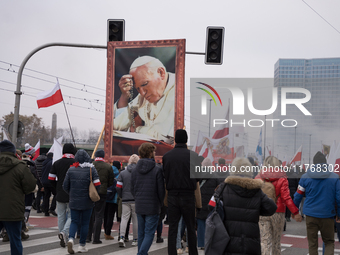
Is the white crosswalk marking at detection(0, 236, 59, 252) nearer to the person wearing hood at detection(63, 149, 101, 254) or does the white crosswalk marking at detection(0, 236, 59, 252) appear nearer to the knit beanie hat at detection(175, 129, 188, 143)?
the person wearing hood at detection(63, 149, 101, 254)

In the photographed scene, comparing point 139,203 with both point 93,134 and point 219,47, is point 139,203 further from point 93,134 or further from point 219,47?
point 93,134

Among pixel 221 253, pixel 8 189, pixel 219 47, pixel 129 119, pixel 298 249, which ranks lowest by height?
pixel 298 249

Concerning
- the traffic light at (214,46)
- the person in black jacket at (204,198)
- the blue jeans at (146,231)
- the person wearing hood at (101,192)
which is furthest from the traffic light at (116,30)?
the blue jeans at (146,231)

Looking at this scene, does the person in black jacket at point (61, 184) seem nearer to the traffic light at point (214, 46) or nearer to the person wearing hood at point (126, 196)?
the person wearing hood at point (126, 196)

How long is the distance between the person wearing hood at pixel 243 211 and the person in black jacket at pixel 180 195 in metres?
1.93

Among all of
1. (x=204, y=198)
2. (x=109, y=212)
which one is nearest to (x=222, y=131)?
(x=109, y=212)

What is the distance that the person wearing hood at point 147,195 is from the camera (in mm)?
7043

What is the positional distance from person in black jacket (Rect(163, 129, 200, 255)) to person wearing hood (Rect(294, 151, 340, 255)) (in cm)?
196

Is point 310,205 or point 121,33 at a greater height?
point 121,33

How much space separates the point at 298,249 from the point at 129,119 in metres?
5.36

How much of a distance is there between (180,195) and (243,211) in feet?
6.91

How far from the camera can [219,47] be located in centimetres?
1270

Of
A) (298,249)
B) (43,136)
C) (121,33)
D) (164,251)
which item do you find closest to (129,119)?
(121,33)

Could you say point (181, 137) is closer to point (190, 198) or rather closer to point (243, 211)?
point (190, 198)
